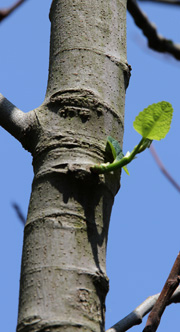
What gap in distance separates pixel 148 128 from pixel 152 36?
0.39 meters

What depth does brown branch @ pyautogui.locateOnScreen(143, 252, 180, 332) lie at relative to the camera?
2.46ft

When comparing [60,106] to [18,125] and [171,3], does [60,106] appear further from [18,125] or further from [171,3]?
[171,3]

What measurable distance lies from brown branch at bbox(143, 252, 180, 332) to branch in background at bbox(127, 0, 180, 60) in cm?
43

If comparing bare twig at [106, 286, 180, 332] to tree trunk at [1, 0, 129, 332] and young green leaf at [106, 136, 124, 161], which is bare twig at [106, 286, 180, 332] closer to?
tree trunk at [1, 0, 129, 332]

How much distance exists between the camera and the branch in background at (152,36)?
1.44ft

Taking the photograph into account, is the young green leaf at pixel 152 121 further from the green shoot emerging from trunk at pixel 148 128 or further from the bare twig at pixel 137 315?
the bare twig at pixel 137 315

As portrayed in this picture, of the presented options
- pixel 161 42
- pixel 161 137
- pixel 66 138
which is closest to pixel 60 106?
pixel 66 138

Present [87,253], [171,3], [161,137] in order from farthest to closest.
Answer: [161,137] → [87,253] → [171,3]

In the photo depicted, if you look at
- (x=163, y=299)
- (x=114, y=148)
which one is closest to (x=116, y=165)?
(x=114, y=148)

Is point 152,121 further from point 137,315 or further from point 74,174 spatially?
point 137,315

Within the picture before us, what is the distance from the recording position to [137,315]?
1.07 m

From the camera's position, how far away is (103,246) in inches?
31.7

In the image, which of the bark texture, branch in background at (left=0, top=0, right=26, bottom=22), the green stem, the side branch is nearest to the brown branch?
the bark texture

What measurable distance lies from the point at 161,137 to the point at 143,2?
0.45 metres
